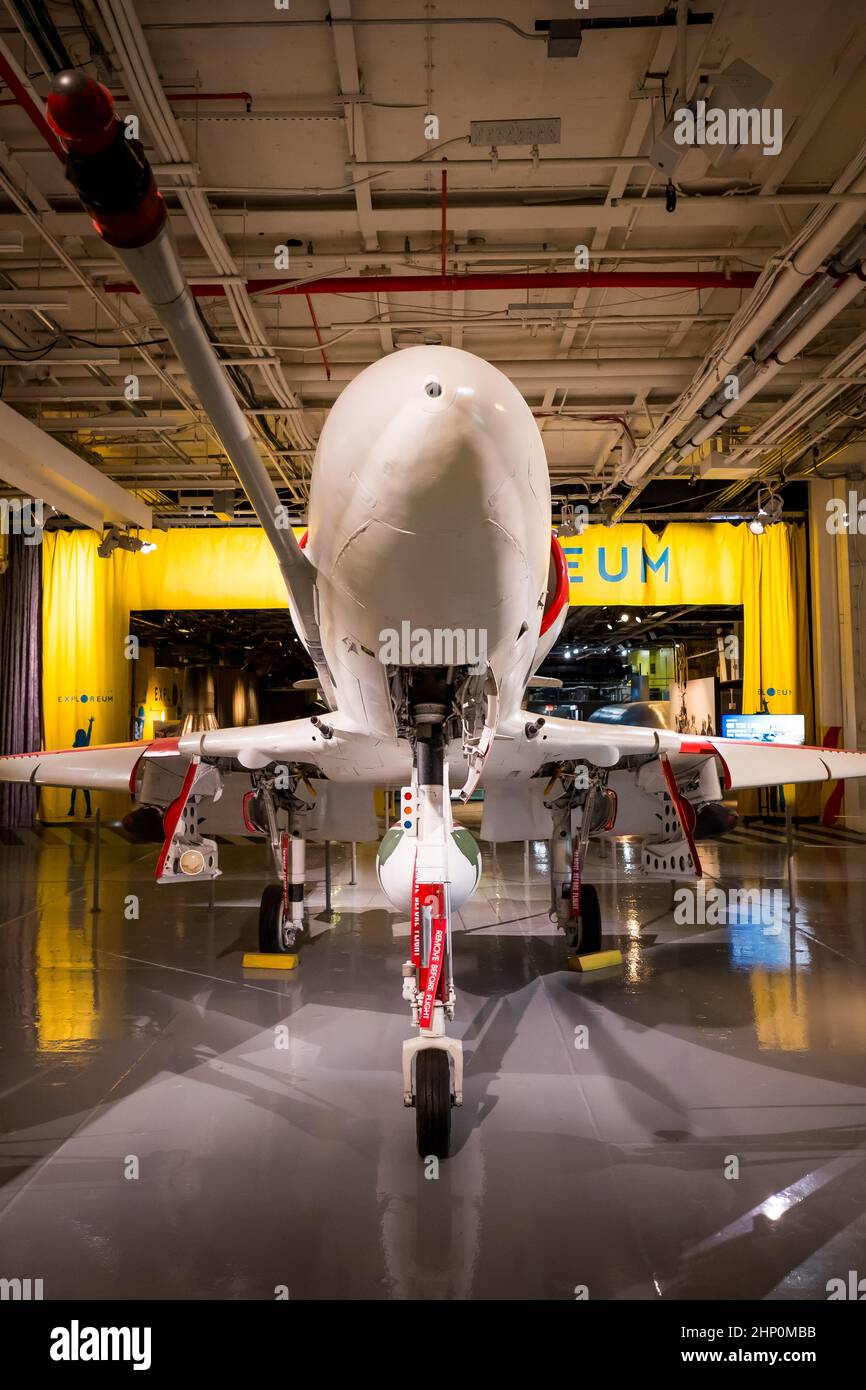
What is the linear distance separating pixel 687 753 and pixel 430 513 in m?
3.73

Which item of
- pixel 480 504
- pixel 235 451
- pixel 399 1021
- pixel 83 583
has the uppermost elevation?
pixel 83 583

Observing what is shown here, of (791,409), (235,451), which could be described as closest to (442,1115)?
(235,451)

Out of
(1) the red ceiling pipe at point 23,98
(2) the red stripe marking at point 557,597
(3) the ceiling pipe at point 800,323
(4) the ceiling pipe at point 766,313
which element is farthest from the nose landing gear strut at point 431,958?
(3) the ceiling pipe at point 800,323

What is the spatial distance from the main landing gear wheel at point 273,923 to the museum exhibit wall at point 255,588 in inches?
317

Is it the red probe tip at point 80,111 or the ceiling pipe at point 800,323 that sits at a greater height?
the ceiling pipe at point 800,323

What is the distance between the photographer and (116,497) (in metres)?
10.5

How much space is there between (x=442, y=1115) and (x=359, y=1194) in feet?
1.41

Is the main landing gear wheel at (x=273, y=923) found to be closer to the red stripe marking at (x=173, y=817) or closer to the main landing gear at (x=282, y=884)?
the main landing gear at (x=282, y=884)

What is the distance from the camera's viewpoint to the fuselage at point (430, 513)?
178 cm

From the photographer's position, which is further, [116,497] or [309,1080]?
[116,497]

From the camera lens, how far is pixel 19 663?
1374 centimetres

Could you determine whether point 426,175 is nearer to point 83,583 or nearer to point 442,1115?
point 442,1115

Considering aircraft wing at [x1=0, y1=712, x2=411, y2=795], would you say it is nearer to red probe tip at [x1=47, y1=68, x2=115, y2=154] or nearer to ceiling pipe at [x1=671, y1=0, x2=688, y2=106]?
red probe tip at [x1=47, y1=68, x2=115, y2=154]

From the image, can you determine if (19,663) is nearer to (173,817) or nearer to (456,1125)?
(173,817)
